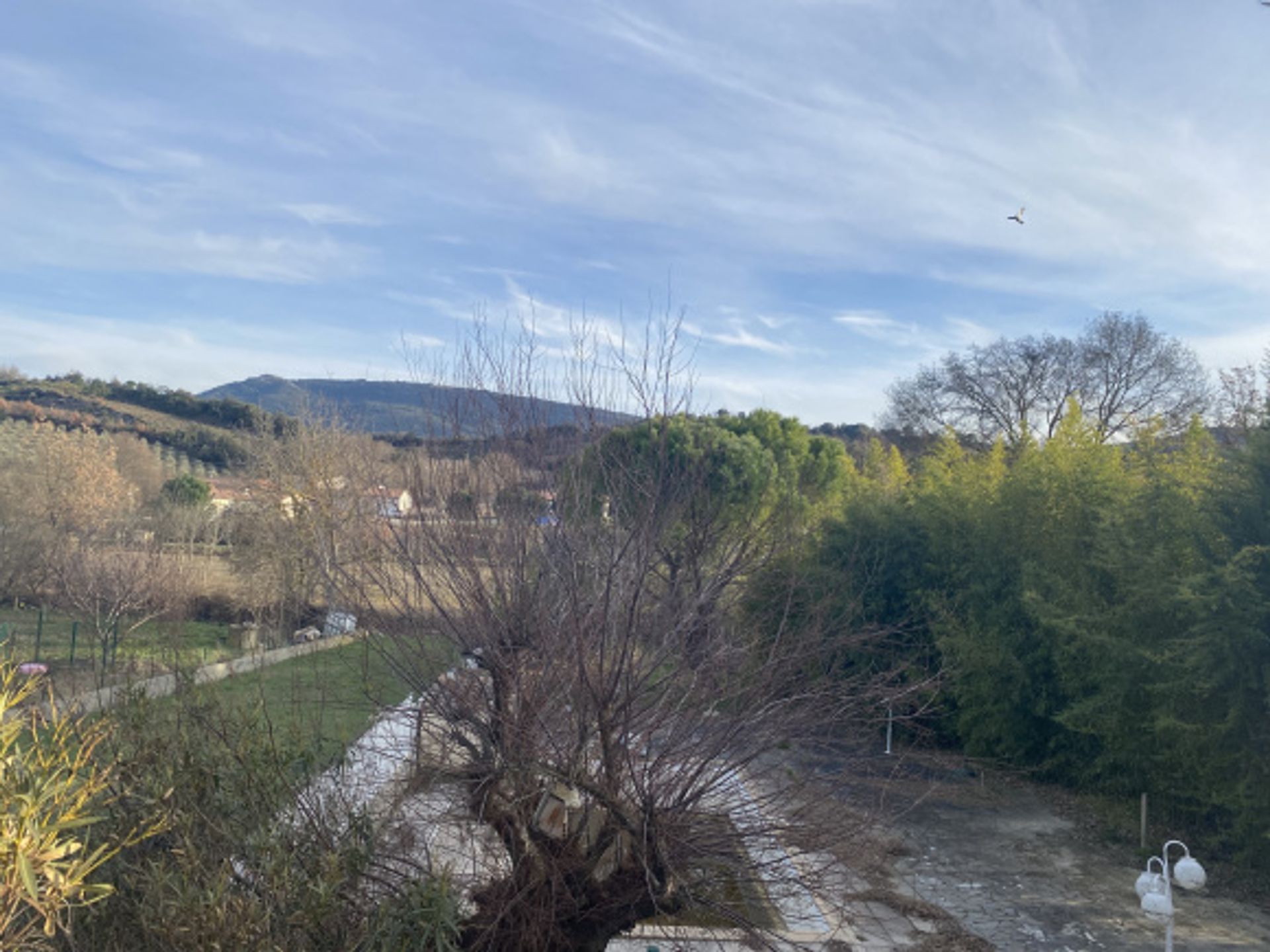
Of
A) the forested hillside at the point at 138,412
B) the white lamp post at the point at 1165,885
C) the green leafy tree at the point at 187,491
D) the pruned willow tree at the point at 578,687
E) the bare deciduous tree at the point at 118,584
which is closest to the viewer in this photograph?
the pruned willow tree at the point at 578,687

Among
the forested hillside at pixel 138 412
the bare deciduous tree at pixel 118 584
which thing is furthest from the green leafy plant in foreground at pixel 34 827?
the forested hillside at pixel 138 412

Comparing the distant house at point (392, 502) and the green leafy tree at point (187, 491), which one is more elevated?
the distant house at point (392, 502)

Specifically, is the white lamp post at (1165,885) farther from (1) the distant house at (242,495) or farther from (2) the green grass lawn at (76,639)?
(1) the distant house at (242,495)

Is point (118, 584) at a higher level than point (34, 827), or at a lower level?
lower

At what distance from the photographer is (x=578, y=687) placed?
3705 millimetres

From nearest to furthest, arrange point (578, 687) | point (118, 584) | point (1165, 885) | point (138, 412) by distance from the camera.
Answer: point (578, 687), point (1165, 885), point (118, 584), point (138, 412)

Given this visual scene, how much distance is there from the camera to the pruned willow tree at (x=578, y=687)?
3.87 meters

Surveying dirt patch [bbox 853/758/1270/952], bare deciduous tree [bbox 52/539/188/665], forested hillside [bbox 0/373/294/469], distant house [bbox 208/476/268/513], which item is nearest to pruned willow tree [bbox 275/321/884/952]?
dirt patch [bbox 853/758/1270/952]

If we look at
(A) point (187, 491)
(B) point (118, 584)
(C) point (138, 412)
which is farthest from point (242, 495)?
(C) point (138, 412)

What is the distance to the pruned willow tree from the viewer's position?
3873 millimetres

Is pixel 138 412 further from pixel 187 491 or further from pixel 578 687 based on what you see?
pixel 578 687

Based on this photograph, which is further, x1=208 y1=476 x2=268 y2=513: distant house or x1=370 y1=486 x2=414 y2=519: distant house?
x1=208 y1=476 x2=268 y2=513: distant house

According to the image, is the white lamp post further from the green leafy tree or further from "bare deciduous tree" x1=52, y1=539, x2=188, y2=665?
the green leafy tree

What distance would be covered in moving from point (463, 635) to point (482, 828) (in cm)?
90
